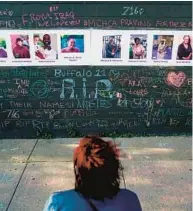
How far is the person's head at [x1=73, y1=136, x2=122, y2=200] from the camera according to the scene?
177cm

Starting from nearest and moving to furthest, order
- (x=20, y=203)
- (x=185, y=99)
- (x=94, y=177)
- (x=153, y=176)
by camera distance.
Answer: (x=94, y=177)
(x=20, y=203)
(x=153, y=176)
(x=185, y=99)

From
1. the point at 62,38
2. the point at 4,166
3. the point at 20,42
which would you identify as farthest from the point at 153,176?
the point at 20,42

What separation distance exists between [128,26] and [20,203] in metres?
2.69

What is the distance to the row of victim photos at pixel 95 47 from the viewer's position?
→ 5.04m

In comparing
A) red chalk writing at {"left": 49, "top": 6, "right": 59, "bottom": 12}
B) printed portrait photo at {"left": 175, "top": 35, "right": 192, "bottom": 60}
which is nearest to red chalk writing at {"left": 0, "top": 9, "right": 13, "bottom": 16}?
red chalk writing at {"left": 49, "top": 6, "right": 59, "bottom": 12}

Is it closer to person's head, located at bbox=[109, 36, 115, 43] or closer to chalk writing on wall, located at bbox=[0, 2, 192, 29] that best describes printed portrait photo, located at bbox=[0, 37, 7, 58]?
chalk writing on wall, located at bbox=[0, 2, 192, 29]

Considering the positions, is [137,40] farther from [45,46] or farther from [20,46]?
[20,46]

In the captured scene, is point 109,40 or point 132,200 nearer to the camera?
point 132,200

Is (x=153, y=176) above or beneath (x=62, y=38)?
beneath

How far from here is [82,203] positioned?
1.77 m

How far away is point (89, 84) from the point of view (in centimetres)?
527

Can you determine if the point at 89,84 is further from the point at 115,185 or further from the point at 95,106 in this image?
the point at 115,185

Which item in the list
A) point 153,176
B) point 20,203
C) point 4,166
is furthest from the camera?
point 4,166

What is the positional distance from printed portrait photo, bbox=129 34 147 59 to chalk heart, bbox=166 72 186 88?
47 centimetres
